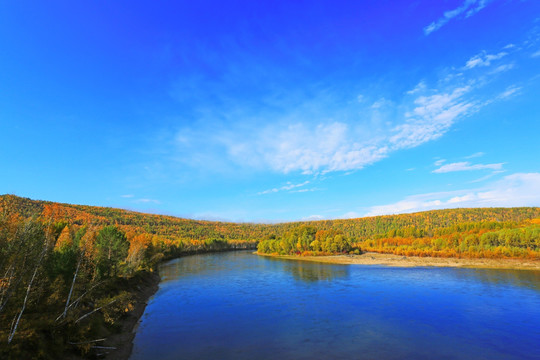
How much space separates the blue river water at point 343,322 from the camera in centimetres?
2577

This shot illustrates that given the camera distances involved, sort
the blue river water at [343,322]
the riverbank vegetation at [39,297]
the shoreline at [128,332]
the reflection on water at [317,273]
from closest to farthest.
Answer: the riverbank vegetation at [39,297]
the shoreline at [128,332]
the blue river water at [343,322]
the reflection on water at [317,273]

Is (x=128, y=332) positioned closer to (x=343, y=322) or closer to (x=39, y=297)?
(x=39, y=297)

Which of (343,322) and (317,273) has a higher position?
(343,322)

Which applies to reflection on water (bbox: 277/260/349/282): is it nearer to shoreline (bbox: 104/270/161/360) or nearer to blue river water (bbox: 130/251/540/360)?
blue river water (bbox: 130/251/540/360)

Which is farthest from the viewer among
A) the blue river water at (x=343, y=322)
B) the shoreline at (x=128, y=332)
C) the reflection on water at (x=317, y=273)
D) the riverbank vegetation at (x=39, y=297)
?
the reflection on water at (x=317, y=273)

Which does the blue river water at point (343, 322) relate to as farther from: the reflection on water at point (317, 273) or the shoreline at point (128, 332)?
the reflection on water at point (317, 273)

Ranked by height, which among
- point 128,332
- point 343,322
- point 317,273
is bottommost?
point 317,273

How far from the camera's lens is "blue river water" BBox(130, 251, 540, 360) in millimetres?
25766

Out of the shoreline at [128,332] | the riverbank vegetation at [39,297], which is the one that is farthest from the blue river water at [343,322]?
the riverbank vegetation at [39,297]

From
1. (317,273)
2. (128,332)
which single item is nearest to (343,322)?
(128,332)

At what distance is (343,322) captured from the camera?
111 ft

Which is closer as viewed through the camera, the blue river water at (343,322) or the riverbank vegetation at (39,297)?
the riverbank vegetation at (39,297)

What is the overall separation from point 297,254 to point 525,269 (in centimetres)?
9198

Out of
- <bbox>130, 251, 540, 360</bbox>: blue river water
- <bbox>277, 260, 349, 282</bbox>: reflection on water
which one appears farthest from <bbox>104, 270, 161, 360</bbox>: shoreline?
<bbox>277, 260, 349, 282</bbox>: reflection on water
